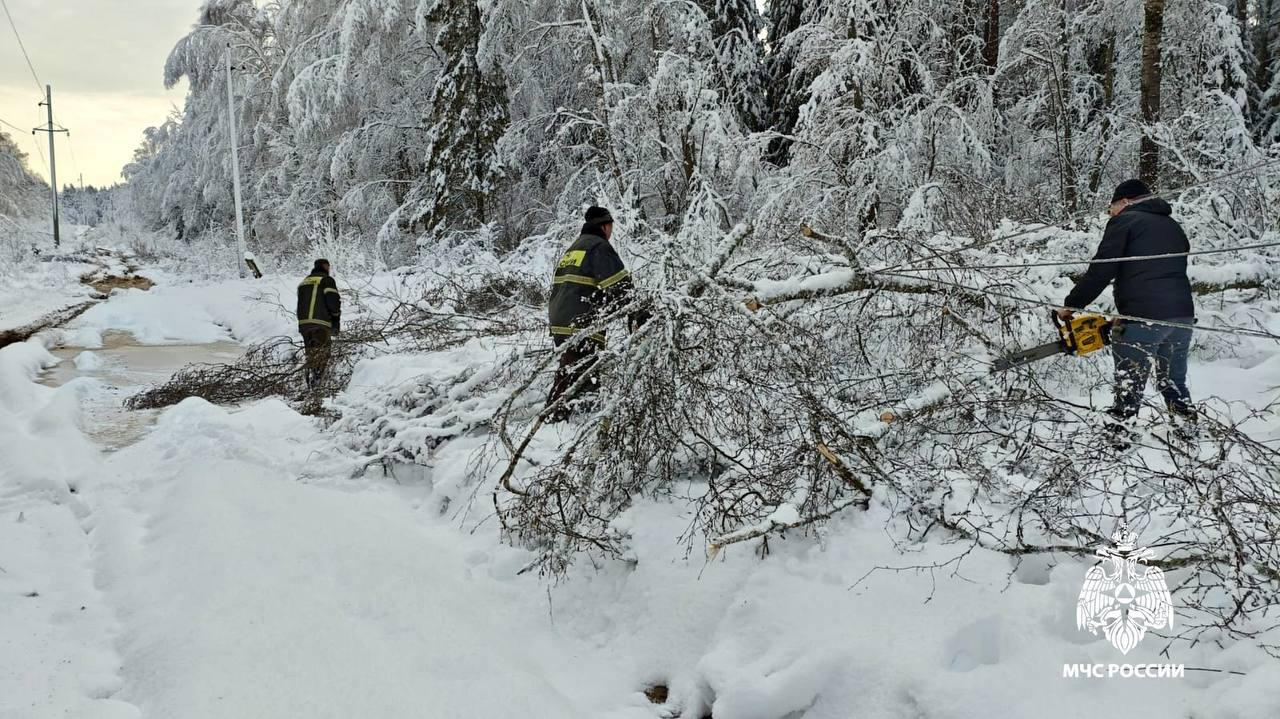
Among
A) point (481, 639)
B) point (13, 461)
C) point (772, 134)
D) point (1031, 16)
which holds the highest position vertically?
point (1031, 16)

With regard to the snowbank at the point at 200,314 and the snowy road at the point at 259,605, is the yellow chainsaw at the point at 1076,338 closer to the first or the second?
the snowy road at the point at 259,605

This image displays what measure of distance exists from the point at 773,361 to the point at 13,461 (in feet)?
18.0

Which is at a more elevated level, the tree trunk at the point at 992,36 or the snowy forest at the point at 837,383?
the tree trunk at the point at 992,36

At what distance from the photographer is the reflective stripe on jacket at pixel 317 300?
26.4 feet

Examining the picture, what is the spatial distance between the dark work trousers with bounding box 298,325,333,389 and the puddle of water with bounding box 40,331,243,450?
1.42 metres

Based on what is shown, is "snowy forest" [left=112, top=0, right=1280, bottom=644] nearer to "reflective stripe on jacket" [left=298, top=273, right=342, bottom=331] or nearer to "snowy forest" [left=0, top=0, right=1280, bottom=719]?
"snowy forest" [left=0, top=0, right=1280, bottom=719]

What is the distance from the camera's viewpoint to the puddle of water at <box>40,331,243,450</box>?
6.73 metres

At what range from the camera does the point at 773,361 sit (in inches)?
148

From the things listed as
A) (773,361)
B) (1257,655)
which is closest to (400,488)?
(773,361)

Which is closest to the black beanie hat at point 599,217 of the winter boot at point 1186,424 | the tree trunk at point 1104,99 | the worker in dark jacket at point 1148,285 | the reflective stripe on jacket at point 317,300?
the worker in dark jacket at point 1148,285

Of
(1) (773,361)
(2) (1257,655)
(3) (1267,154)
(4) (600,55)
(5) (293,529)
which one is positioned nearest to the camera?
(2) (1257,655)

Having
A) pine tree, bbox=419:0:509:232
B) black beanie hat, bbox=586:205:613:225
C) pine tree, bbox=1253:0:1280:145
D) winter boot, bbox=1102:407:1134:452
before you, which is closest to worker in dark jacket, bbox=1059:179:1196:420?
winter boot, bbox=1102:407:1134:452

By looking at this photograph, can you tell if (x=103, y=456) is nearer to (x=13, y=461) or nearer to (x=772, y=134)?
(x=13, y=461)

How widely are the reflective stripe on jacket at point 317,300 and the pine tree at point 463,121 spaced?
8.00 metres
